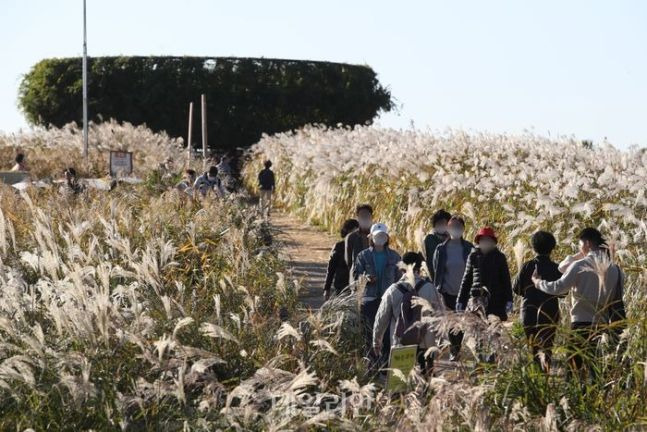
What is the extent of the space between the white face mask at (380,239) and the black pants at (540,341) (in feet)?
4.52

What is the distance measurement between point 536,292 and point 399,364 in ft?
9.02

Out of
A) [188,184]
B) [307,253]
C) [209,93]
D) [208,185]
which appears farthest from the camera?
[209,93]

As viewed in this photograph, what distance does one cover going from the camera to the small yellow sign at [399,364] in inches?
235

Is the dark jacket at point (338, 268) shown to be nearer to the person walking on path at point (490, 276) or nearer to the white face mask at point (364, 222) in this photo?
the white face mask at point (364, 222)

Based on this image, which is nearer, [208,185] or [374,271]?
[374,271]

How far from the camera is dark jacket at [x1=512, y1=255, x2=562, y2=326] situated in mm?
8469

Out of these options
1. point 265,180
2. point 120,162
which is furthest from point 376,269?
point 265,180

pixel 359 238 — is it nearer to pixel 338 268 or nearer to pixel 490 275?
pixel 338 268

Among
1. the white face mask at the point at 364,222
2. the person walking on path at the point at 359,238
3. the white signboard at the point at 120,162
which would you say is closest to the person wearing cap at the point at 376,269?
the person walking on path at the point at 359,238

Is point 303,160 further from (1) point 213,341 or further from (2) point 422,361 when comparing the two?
(1) point 213,341

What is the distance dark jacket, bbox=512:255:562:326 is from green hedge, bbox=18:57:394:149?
32.5 m

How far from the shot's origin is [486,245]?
9055mm

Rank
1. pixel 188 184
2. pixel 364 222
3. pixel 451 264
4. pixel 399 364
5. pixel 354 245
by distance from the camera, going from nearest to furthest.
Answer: pixel 399 364 < pixel 451 264 < pixel 354 245 < pixel 364 222 < pixel 188 184

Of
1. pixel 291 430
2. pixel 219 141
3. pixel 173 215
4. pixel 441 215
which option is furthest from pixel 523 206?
pixel 219 141
